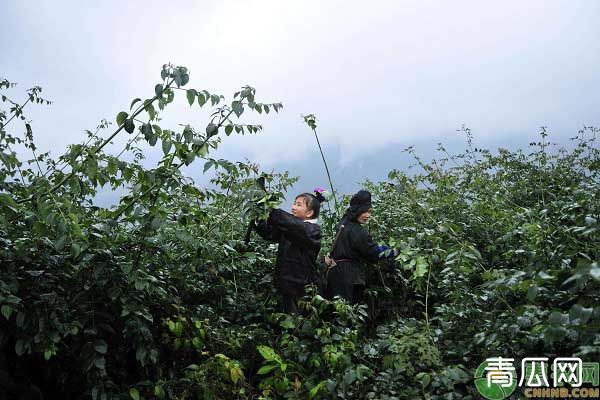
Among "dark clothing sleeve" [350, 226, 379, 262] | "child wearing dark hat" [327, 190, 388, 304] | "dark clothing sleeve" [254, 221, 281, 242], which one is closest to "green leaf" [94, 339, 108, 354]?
"dark clothing sleeve" [254, 221, 281, 242]

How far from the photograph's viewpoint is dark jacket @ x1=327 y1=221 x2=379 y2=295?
15.5 feet

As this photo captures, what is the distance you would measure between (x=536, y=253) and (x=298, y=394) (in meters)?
1.67

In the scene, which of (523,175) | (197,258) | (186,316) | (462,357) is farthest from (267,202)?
(523,175)

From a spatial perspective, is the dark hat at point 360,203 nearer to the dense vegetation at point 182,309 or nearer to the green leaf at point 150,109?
the dense vegetation at point 182,309

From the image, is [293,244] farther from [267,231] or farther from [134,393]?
[134,393]

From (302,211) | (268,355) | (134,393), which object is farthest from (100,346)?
(302,211)

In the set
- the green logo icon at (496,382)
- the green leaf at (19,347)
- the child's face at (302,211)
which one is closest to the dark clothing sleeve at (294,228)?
the child's face at (302,211)

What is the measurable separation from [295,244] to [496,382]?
2066mm

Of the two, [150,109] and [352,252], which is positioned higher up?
[352,252]

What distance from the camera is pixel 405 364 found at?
306 cm

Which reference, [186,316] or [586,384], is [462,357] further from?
[186,316]

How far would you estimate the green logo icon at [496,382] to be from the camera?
8.95 feet

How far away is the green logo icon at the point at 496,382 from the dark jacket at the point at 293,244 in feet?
6.09

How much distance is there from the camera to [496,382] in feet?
9.10
